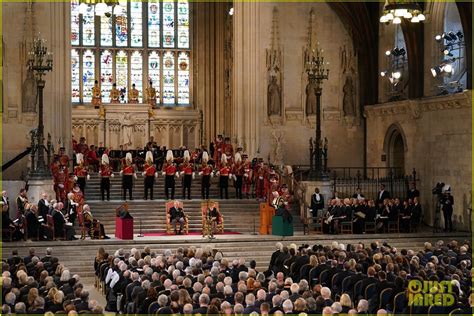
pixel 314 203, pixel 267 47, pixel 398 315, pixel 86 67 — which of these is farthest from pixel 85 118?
pixel 398 315

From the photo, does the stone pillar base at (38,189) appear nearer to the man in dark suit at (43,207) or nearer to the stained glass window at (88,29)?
the man in dark suit at (43,207)

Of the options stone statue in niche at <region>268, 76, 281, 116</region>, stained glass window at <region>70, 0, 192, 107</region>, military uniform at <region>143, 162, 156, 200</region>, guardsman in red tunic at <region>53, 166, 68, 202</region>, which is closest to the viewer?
guardsman in red tunic at <region>53, 166, 68, 202</region>

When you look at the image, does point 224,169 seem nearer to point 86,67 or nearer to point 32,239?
point 32,239

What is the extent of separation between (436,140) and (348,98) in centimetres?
621

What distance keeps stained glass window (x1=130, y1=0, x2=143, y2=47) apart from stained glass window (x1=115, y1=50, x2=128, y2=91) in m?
0.73

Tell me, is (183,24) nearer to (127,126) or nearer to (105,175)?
(127,126)

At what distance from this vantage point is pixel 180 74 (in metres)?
45.5

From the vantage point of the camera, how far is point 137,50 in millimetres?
45219

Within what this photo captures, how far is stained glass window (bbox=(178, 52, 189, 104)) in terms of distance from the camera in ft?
149

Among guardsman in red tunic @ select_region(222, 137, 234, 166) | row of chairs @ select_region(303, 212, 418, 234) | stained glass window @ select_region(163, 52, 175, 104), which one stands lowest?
row of chairs @ select_region(303, 212, 418, 234)

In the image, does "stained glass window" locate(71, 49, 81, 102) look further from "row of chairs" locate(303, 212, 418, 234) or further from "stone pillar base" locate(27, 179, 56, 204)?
"row of chairs" locate(303, 212, 418, 234)

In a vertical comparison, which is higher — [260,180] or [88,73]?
[88,73]

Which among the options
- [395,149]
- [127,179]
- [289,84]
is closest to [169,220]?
[127,179]

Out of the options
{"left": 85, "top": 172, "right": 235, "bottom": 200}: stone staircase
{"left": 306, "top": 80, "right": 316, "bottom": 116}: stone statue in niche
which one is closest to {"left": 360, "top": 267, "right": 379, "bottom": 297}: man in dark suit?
{"left": 85, "top": 172, "right": 235, "bottom": 200}: stone staircase
